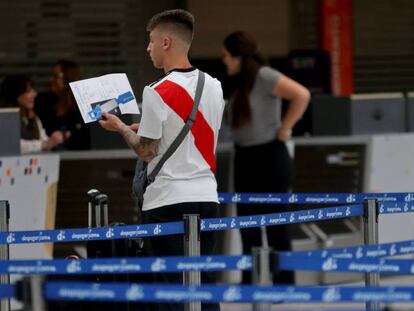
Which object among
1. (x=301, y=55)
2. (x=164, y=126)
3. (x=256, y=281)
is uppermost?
(x=301, y=55)

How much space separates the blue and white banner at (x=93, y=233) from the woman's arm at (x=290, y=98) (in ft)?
9.94

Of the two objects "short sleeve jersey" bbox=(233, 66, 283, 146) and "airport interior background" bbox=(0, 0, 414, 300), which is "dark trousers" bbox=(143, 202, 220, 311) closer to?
"airport interior background" bbox=(0, 0, 414, 300)

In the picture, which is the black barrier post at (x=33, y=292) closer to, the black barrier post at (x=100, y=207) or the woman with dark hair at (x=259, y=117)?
the black barrier post at (x=100, y=207)

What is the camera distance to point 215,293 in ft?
16.3

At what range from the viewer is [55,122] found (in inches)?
408

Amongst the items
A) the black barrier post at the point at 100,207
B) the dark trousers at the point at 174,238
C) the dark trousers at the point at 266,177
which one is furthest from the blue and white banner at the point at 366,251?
the dark trousers at the point at 266,177

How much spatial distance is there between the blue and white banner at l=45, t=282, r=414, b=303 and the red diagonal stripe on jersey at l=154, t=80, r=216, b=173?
1.69 metres

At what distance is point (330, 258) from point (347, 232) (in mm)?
5597

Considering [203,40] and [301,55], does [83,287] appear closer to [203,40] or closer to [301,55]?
[301,55]

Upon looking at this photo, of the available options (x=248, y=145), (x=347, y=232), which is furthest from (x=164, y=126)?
(x=347, y=232)

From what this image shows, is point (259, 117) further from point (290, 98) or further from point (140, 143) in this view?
point (140, 143)

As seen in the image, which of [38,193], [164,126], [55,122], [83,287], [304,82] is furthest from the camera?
[304,82]

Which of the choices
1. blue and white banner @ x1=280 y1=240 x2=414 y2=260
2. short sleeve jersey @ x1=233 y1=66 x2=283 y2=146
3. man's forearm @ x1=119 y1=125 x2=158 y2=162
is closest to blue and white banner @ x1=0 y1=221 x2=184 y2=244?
man's forearm @ x1=119 y1=125 x2=158 y2=162

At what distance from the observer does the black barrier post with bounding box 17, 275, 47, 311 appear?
4.96 m
